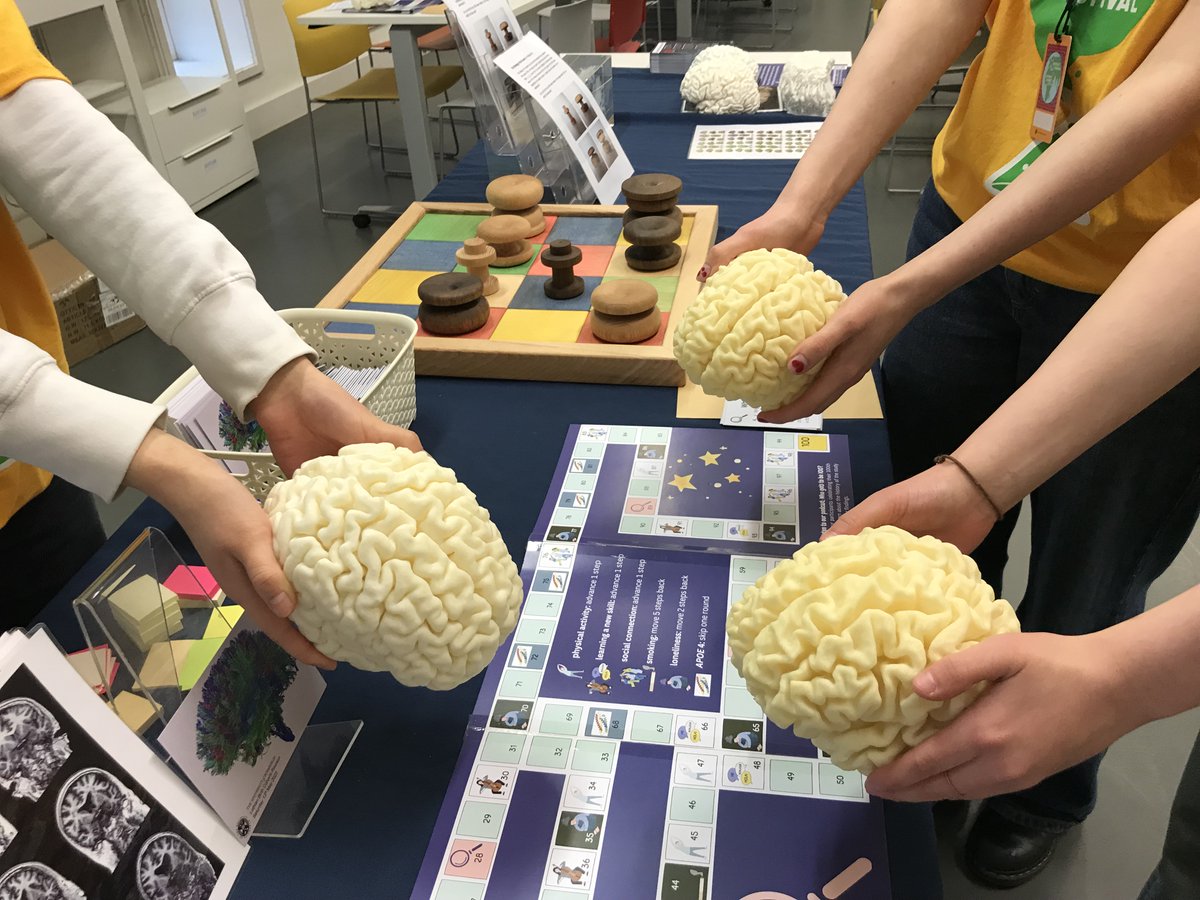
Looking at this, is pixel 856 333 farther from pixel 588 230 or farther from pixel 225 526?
pixel 588 230

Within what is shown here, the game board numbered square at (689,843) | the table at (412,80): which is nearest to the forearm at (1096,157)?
the game board numbered square at (689,843)

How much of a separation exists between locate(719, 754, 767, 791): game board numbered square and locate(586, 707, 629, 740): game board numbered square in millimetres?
121

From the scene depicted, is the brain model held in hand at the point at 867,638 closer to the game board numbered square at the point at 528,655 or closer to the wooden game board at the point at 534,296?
the game board numbered square at the point at 528,655

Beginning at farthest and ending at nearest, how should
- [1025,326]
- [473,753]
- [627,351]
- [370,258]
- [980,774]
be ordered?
[370,258] < [627,351] < [1025,326] < [473,753] < [980,774]

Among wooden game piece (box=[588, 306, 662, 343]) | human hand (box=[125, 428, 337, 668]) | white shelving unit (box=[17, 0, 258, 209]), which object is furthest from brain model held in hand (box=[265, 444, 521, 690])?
white shelving unit (box=[17, 0, 258, 209])

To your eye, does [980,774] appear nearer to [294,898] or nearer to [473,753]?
[473,753]

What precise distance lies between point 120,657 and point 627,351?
0.96 metres

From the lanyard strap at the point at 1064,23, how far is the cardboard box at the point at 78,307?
134 inches

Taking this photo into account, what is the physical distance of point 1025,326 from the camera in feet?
4.06

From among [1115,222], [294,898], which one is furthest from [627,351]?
[294,898]

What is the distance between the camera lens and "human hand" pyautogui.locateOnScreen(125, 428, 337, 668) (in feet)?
2.75

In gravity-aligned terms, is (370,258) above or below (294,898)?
above

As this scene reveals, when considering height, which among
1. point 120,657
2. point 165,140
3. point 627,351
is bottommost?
point 165,140

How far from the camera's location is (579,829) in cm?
88
